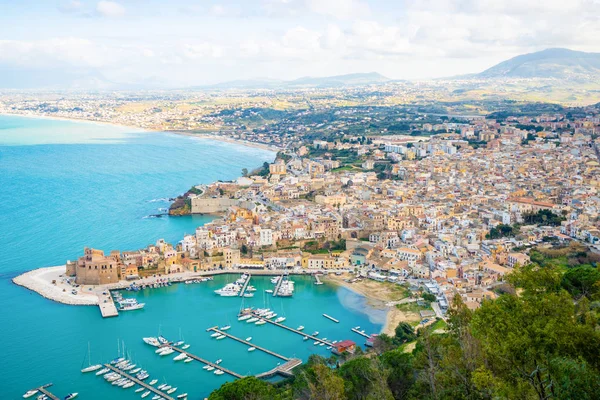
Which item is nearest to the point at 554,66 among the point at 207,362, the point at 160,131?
the point at 160,131

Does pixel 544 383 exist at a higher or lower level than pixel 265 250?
higher

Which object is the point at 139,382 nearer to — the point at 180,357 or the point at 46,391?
the point at 180,357

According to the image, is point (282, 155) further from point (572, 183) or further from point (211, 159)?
point (572, 183)

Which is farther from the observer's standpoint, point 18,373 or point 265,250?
point 265,250

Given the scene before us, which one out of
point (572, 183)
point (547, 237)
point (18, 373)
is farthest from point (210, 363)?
point (572, 183)

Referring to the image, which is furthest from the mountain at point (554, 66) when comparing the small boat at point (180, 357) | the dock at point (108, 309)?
the small boat at point (180, 357)

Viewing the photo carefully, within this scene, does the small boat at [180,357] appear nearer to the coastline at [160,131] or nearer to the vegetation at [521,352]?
the vegetation at [521,352]

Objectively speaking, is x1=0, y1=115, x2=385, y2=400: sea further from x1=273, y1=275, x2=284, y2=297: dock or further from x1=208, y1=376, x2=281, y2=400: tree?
x1=208, y1=376, x2=281, y2=400: tree
